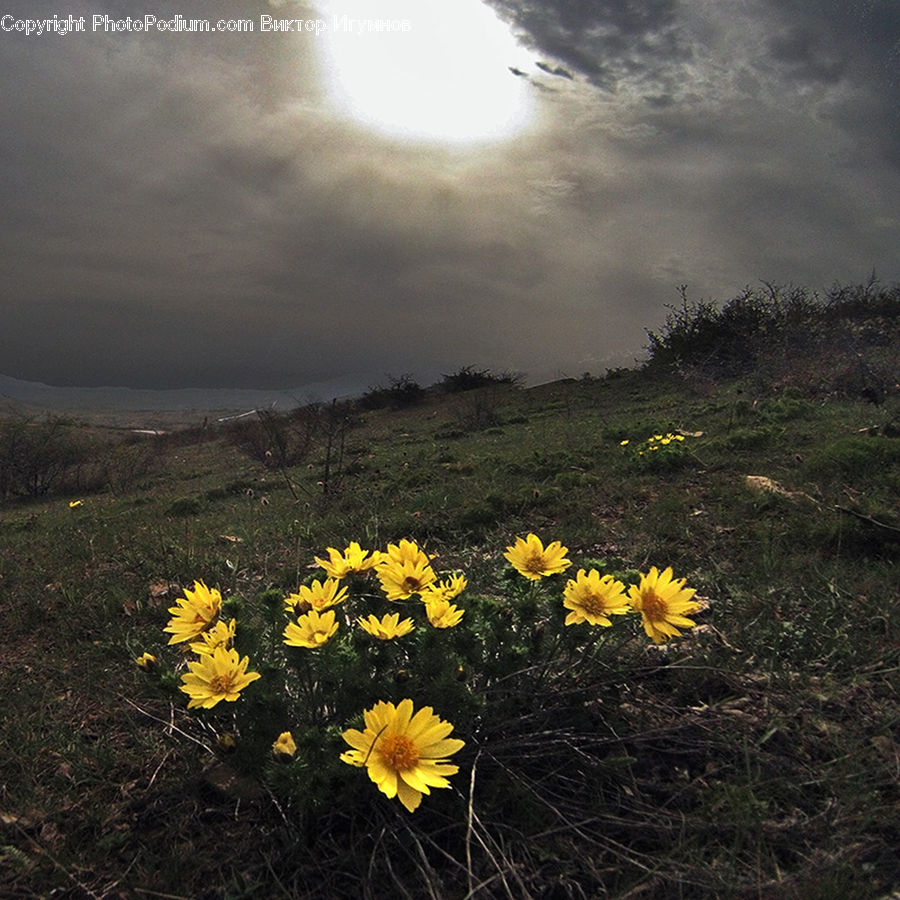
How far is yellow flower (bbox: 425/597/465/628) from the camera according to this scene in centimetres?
146

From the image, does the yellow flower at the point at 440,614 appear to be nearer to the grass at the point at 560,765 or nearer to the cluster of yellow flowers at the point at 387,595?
the cluster of yellow flowers at the point at 387,595

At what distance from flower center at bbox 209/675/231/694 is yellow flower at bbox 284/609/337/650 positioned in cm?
15

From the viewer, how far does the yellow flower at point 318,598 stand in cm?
151

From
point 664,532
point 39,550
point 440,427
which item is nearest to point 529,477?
point 664,532

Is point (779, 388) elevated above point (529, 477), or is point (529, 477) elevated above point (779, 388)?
point (779, 388)

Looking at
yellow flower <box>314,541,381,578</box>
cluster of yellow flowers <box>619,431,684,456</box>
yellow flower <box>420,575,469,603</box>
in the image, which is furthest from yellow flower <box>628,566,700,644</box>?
cluster of yellow flowers <box>619,431,684,456</box>

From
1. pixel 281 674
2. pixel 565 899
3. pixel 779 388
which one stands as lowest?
pixel 565 899

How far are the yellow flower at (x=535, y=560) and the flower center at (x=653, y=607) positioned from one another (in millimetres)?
238

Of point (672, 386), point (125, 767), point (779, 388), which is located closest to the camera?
point (125, 767)

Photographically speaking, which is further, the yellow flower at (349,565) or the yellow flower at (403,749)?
the yellow flower at (349,565)

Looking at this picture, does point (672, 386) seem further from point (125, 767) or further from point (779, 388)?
point (125, 767)

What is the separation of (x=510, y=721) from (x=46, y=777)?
1436mm

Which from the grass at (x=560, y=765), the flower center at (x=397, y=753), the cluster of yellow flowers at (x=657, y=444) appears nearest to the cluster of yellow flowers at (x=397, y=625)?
the flower center at (x=397, y=753)

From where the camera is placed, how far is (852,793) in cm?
139
